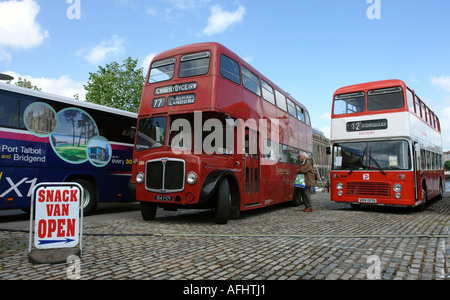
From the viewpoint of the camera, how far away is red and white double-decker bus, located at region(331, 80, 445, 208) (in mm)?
11156

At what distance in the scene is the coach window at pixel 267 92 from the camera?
37.5 feet

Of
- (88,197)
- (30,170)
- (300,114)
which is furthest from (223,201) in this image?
(300,114)

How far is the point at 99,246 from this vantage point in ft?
18.4

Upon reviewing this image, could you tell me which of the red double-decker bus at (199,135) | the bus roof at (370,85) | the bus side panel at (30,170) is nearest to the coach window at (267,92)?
the red double-decker bus at (199,135)

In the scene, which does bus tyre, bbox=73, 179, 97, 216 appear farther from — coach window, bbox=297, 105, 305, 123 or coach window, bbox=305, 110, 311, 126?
coach window, bbox=305, 110, 311, 126

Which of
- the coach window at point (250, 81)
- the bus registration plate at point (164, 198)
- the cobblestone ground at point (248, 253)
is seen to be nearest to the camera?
the cobblestone ground at point (248, 253)

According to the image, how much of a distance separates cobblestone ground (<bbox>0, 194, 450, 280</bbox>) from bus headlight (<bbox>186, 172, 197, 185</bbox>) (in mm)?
1034

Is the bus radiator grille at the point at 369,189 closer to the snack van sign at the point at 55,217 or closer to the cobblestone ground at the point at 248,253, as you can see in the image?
the cobblestone ground at the point at 248,253

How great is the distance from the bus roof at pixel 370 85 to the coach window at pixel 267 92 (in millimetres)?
2653

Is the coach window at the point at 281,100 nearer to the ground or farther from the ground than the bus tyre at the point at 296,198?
farther from the ground

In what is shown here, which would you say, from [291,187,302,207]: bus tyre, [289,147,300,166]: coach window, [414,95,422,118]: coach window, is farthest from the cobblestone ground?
[414,95,422,118]: coach window

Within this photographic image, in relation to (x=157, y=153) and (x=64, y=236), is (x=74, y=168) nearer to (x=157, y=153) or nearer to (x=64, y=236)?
(x=157, y=153)
